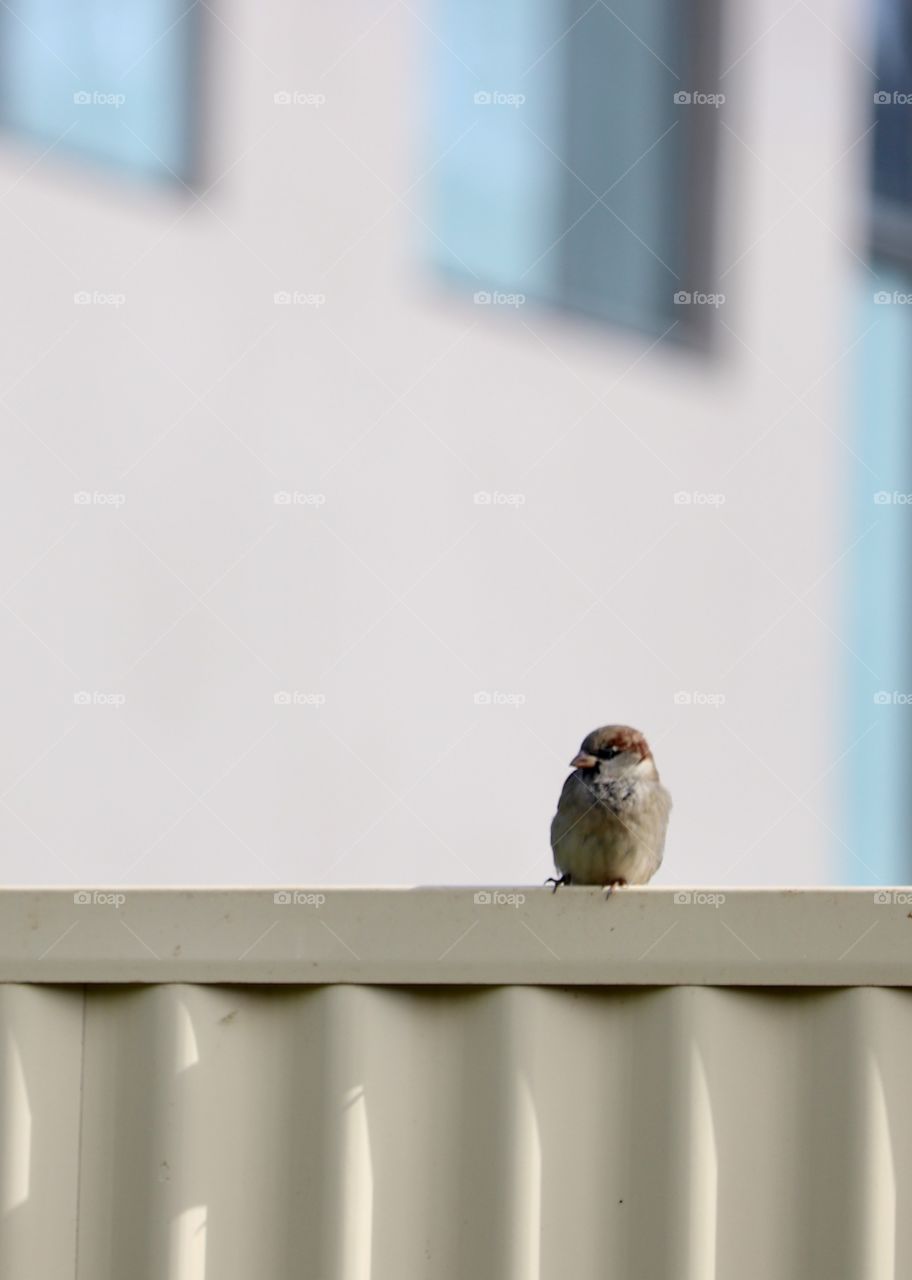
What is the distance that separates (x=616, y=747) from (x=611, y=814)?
20 centimetres

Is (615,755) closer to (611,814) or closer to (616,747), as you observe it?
(616,747)

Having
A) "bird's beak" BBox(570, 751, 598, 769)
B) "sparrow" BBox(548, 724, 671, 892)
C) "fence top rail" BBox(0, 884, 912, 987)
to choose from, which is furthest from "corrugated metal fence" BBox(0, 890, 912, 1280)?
"bird's beak" BBox(570, 751, 598, 769)

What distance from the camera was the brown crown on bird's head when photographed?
293cm

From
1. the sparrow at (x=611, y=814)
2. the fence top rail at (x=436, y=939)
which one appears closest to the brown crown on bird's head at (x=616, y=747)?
the sparrow at (x=611, y=814)

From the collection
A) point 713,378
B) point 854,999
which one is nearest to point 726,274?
point 713,378

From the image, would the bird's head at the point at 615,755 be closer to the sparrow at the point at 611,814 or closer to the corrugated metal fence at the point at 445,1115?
the sparrow at the point at 611,814

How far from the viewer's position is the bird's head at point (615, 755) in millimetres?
2900

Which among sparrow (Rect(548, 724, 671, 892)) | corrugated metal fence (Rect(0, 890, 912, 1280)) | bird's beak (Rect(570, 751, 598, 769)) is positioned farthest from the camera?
bird's beak (Rect(570, 751, 598, 769))

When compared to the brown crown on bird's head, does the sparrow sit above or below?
below

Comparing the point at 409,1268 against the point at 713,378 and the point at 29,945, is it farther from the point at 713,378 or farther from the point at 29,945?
the point at 713,378

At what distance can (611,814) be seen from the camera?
2773mm

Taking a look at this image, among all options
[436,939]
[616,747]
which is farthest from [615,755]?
[436,939]

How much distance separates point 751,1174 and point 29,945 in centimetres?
86

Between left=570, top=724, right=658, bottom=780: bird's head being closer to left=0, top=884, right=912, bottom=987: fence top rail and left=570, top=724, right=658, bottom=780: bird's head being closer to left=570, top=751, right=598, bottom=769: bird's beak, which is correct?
left=570, top=751, right=598, bottom=769: bird's beak
